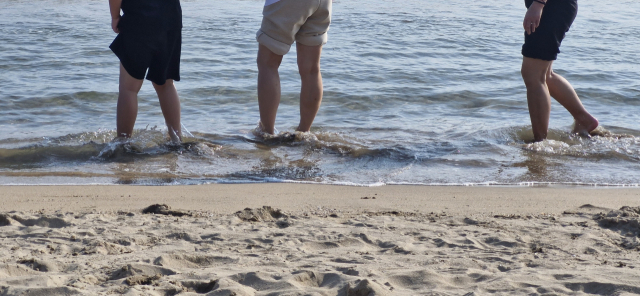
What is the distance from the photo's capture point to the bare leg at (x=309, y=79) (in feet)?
13.3

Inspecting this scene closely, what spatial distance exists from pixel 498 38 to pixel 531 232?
7.38 m

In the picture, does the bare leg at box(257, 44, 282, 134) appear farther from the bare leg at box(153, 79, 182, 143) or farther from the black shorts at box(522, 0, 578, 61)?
the black shorts at box(522, 0, 578, 61)

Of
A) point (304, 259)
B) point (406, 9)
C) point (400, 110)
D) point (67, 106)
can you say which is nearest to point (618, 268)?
point (304, 259)

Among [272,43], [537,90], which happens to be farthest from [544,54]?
[272,43]

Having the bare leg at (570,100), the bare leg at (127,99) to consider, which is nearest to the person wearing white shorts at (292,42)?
the bare leg at (127,99)

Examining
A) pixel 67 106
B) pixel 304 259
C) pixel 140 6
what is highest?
pixel 140 6

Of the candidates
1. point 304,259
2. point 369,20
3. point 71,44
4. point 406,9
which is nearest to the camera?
point 304,259

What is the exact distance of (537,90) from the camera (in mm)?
4062

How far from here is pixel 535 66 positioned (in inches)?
157

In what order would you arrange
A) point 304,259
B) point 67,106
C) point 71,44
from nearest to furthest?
1. point 304,259
2. point 67,106
3. point 71,44

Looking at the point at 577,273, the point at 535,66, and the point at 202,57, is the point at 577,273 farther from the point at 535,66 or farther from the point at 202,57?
the point at 202,57

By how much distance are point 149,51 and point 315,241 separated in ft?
6.01

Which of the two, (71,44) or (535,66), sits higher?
(535,66)

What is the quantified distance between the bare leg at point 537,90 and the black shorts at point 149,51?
2.22 m
